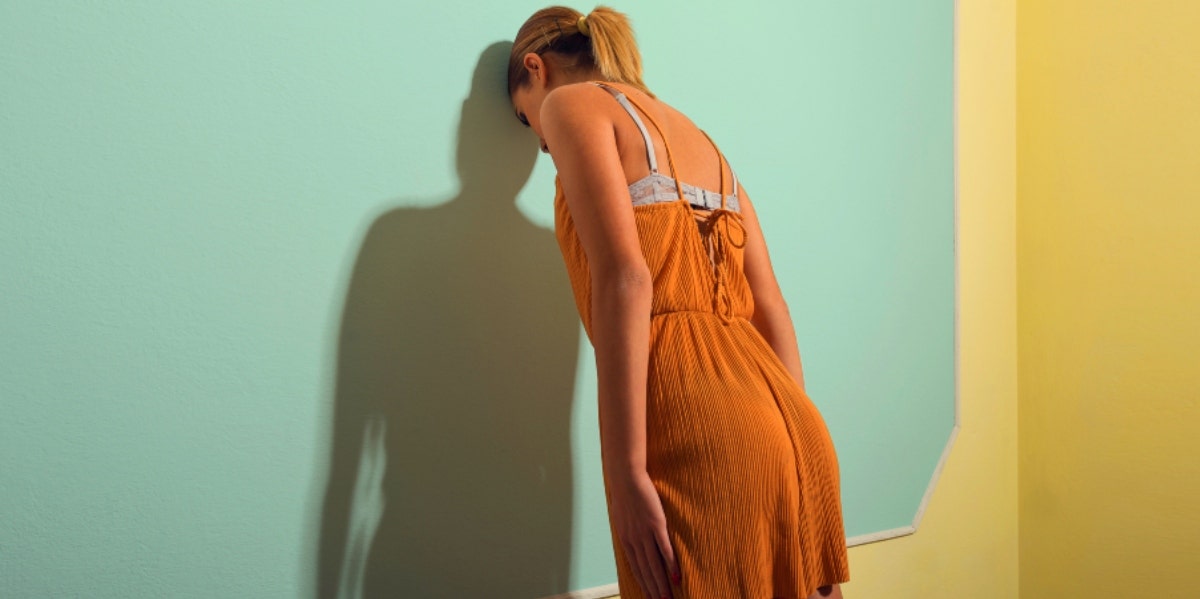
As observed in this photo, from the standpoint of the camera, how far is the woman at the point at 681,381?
3.67ft

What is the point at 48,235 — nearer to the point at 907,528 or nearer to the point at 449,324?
the point at 449,324

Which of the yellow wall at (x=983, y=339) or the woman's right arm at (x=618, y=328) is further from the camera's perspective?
the yellow wall at (x=983, y=339)

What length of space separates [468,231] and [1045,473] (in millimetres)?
1886

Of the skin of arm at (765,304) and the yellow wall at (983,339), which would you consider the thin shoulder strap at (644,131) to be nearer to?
the skin of arm at (765,304)

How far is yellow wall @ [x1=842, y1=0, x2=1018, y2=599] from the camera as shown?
2.54 m

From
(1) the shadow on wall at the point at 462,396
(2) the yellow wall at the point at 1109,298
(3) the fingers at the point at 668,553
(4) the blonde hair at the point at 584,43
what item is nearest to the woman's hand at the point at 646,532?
(3) the fingers at the point at 668,553

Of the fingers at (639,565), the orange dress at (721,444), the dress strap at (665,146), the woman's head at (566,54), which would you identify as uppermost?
the woman's head at (566,54)

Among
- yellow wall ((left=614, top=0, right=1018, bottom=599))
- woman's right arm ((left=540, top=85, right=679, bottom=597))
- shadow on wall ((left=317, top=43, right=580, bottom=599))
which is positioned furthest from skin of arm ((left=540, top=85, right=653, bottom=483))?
yellow wall ((left=614, top=0, right=1018, bottom=599))

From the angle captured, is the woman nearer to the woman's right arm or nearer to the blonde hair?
the woman's right arm

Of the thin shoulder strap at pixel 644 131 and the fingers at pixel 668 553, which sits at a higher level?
the thin shoulder strap at pixel 644 131

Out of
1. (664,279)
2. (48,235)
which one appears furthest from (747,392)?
(48,235)

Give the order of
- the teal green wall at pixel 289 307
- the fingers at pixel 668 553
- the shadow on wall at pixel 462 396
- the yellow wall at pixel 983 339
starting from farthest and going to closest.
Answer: the yellow wall at pixel 983 339 < the shadow on wall at pixel 462 396 < the teal green wall at pixel 289 307 < the fingers at pixel 668 553

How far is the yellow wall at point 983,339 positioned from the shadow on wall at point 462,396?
1.22 m

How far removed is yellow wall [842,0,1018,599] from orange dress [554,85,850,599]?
1397mm
